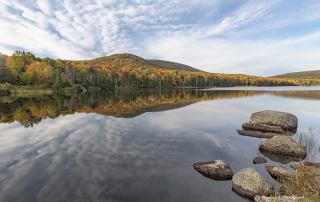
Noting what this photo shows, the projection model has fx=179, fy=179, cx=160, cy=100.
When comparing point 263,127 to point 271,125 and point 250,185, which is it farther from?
point 250,185

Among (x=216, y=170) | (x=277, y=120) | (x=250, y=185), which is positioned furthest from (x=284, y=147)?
(x=277, y=120)

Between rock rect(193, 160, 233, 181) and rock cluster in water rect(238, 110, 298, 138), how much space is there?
9993 mm

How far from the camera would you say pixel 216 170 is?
10.7m

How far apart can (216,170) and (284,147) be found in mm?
7085

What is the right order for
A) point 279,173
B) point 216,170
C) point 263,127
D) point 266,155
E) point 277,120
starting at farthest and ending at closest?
point 277,120
point 263,127
point 266,155
point 216,170
point 279,173

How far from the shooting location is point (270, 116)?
21.8m

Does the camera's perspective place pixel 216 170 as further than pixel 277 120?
No

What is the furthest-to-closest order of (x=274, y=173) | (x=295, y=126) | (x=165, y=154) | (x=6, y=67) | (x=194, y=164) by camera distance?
1. (x=6, y=67)
2. (x=295, y=126)
3. (x=165, y=154)
4. (x=194, y=164)
5. (x=274, y=173)

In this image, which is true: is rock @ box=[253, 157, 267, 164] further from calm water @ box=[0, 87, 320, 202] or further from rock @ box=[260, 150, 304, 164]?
rock @ box=[260, 150, 304, 164]

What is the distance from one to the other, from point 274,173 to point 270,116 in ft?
43.4

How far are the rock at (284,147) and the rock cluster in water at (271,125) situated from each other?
4.43 metres

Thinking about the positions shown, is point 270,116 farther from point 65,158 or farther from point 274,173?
point 65,158

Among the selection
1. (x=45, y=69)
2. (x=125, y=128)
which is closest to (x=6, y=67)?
(x=45, y=69)

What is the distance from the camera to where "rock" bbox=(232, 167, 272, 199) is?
866 cm
